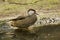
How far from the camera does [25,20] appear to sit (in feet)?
32.6

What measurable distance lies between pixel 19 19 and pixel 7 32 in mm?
706

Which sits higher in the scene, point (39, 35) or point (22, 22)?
point (22, 22)

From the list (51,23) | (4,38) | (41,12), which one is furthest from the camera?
(41,12)

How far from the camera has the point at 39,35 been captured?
9094 mm

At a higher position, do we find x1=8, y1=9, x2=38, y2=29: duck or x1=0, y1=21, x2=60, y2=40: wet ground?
x1=8, y1=9, x2=38, y2=29: duck

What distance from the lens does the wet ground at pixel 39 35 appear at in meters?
8.81

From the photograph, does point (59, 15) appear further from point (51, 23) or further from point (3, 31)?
point (3, 31)

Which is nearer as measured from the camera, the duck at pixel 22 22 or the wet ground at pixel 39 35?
the wet ground at pixel 39 35

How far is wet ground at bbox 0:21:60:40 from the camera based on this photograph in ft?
28.9

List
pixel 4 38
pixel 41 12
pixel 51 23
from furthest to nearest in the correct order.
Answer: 1. pixel 41 12
2. pixel 51 23
3. pixel 4 38

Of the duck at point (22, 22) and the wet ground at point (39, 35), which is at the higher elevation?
the duck at point (22, 22)

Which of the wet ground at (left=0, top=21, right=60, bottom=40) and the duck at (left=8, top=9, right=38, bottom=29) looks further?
the duck at (left=8, top=9, right=38, bottom=29)

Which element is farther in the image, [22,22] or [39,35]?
[22,22]

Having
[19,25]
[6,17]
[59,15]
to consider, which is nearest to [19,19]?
[19,25]
